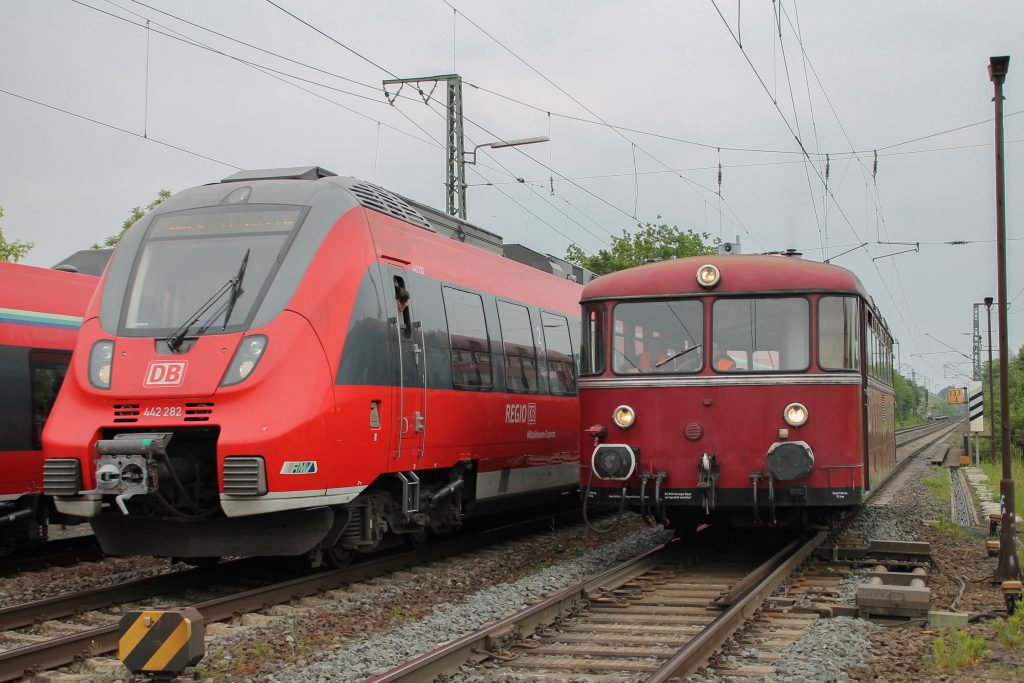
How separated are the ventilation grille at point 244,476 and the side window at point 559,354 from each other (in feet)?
22.0

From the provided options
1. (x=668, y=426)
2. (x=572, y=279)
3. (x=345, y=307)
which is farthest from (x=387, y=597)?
(x=572, y=279)

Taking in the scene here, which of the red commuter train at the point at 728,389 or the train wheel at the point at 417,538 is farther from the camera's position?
the train wheel at the point at 417,538

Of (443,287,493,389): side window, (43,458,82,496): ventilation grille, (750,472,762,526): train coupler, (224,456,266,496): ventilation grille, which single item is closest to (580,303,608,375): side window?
(443,287,493,389): side window

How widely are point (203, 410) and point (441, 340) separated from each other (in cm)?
320

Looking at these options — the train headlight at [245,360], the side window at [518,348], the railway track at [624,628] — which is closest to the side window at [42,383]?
the train headlight at [245,360]

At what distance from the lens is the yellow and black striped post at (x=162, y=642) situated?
6164mm

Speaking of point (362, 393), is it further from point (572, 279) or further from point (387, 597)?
point (572, 279)

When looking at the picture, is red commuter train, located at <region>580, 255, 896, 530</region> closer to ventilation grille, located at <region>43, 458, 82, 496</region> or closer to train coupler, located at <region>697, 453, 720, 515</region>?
train coupler, located at <region>697, 453, 720, 515</region>

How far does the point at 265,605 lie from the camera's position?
A: 29.6 feet

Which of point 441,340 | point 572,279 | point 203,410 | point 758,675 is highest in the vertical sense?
point 572,279

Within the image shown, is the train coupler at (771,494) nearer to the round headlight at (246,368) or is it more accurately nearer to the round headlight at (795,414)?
the round headlight at (795,414)

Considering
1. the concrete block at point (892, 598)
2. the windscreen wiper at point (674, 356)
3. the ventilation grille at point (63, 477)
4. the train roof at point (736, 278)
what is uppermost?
the train roof at point (736, 278)

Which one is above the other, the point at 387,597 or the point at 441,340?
the point at 441,340

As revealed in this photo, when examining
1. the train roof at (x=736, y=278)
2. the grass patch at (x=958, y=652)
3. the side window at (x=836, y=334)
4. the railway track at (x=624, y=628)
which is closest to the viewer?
the railway track at (x=624, y=628)
